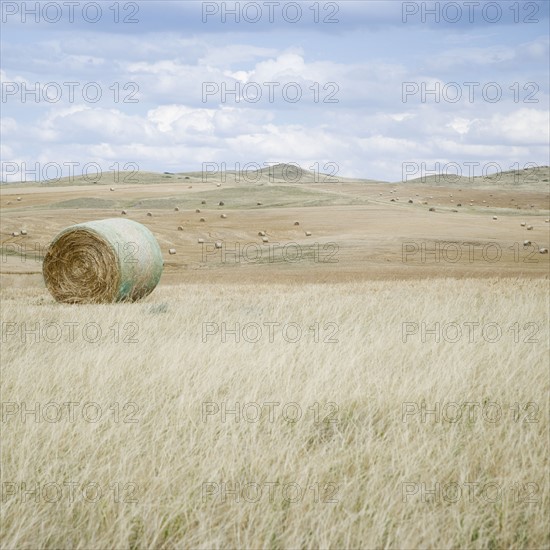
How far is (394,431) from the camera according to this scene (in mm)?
5484

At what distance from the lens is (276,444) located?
5.24 meters

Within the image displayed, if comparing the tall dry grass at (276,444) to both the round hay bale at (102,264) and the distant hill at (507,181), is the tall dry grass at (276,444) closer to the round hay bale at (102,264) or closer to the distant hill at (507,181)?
the round hay bale at (102,264)

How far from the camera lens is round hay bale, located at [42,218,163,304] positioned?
1568 centimetres

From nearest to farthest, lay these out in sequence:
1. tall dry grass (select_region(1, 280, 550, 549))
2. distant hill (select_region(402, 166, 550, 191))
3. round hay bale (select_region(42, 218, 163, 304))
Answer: tall dry grass (select_region(1, 280, 550, 549)) → round hay bale (select_region(42, 218, 163, 304)) → distant hill (select_region(402, 166, 550, 191))

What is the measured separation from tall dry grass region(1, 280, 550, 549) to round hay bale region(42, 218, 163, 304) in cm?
607

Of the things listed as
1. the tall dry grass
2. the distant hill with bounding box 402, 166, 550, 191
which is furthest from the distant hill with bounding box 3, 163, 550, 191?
the tall dry grass

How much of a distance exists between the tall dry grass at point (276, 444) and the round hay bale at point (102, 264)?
6069 mm

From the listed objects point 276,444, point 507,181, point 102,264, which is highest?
point 507,181

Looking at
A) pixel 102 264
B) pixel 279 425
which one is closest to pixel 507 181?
pixel 102 264

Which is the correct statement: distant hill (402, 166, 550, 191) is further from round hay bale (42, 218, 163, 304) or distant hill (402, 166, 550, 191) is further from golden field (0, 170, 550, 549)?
golden field (0, 170, 550, 549)

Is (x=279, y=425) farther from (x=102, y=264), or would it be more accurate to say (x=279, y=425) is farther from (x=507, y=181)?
(x=507, y=181)

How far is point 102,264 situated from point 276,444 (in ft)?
36.7

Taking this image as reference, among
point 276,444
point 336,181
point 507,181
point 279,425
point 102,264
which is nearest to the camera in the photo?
point 276,444

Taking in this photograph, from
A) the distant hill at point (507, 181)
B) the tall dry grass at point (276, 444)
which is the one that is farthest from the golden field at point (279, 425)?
the distant hill at point (507, 181)
